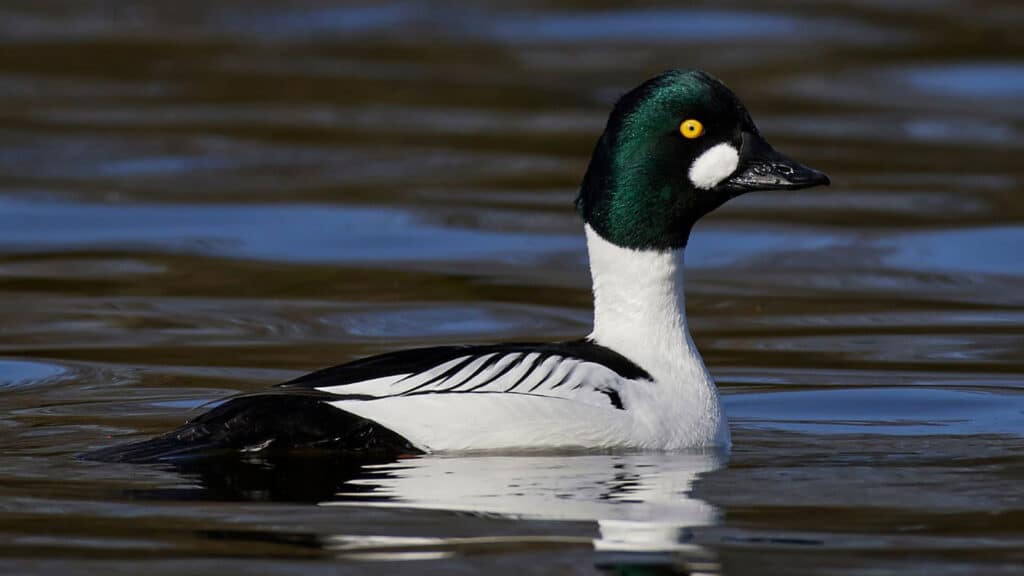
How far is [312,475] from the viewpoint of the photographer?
623cm

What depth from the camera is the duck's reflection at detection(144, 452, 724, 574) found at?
5398mm

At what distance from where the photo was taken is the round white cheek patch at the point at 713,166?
7062 millimetres

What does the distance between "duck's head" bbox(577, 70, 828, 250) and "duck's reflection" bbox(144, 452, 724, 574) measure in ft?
2.98

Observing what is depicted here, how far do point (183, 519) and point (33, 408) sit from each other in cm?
221

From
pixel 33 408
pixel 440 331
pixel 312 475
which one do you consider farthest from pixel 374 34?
pixel 312 475

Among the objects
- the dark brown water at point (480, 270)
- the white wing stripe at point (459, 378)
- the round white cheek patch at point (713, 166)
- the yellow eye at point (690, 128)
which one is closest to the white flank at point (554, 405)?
the white wing stripe at point (459, 378)

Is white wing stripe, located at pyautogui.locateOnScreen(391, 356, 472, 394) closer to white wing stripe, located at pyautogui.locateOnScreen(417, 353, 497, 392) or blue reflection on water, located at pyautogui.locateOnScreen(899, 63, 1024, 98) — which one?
white wing stripe, located at pyautogui.locateOnScreen(417, 353, 497, 392)

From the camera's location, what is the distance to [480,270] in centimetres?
1160

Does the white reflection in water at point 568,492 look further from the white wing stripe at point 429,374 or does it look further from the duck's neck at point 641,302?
the duck's neck at point 641,302

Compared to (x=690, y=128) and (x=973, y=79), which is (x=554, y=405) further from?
(x=973, y=79)

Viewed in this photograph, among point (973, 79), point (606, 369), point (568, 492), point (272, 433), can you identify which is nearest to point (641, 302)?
point (606, 369)

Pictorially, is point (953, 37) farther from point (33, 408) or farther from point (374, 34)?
point (33, 408)

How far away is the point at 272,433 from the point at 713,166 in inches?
73.2

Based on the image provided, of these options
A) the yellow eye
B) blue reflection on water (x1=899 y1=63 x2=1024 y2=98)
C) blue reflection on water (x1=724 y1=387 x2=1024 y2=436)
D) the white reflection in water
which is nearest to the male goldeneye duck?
the yellow eye
